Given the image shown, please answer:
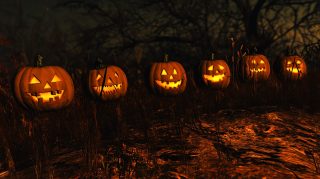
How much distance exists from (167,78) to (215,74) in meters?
0.68

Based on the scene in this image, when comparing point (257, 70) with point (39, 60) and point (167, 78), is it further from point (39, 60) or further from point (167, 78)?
point (39, 60)

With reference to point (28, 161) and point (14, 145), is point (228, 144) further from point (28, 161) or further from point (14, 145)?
point (14, 145)

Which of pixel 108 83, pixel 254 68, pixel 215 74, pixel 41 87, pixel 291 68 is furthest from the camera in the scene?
pixel 291 68

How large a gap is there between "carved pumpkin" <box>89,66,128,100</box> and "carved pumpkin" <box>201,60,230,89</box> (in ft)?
3.69

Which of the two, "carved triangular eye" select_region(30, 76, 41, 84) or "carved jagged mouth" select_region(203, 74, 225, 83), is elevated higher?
"carved triangular eye" select_region(30, 76, 41, 84)

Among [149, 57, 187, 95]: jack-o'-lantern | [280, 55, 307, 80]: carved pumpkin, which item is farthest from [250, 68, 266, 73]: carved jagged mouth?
[149, 57, 187, 95]: jack-o'-lantern

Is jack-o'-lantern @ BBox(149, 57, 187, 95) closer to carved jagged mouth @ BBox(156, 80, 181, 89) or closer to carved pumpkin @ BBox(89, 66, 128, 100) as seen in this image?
carved jagged mouth @ BBox(156, 80, 181, 89)

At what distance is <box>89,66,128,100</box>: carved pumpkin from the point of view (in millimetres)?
3977

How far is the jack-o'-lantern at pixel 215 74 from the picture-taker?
4668 millimetres

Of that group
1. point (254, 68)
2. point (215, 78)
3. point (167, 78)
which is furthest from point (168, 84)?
point (254, 68)

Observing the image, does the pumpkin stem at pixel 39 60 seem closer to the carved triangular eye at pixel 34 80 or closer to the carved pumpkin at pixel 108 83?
the carved triangular eye at pixel 34 80

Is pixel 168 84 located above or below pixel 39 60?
below

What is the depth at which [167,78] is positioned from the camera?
4.39 metres

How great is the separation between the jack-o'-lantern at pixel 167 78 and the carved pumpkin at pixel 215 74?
1.19 feet
